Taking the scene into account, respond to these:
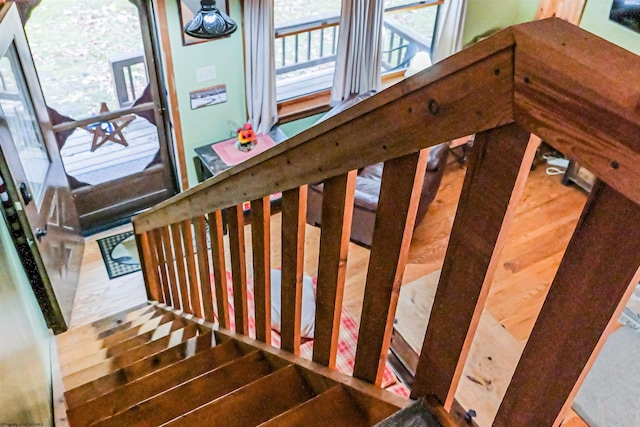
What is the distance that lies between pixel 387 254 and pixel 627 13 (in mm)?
4348

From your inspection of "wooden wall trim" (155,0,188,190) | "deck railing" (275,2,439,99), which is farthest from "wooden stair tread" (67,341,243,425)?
"deck railing" (275,2,439,99)

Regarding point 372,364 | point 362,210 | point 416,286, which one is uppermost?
point 372,364

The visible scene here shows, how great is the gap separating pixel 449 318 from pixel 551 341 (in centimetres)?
21

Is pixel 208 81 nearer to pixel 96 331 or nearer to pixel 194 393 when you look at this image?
pixel 96 331

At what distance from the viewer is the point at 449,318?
3.18 feet

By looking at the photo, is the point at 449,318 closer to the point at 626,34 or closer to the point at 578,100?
the point at 578,100

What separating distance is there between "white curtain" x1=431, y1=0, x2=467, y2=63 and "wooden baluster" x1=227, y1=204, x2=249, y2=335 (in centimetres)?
385

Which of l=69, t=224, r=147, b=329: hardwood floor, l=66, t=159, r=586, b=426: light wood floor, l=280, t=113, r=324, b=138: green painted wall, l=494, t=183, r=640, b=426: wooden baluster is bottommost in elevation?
l=69, t=224, r=147, b=329: hardwood floor

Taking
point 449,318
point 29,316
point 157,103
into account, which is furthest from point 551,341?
point 157,103

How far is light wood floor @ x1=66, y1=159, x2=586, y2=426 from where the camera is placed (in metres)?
3.90

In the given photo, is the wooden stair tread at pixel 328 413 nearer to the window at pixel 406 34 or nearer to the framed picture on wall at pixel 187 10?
the framed picture on wall at pixel 187 10

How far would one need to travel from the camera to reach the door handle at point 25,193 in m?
2.96

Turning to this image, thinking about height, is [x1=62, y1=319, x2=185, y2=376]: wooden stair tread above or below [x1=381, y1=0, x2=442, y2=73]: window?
below

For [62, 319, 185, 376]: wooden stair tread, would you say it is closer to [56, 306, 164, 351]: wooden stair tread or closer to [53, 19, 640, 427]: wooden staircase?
[56, 306, 164, 351]: wooden stair tread
